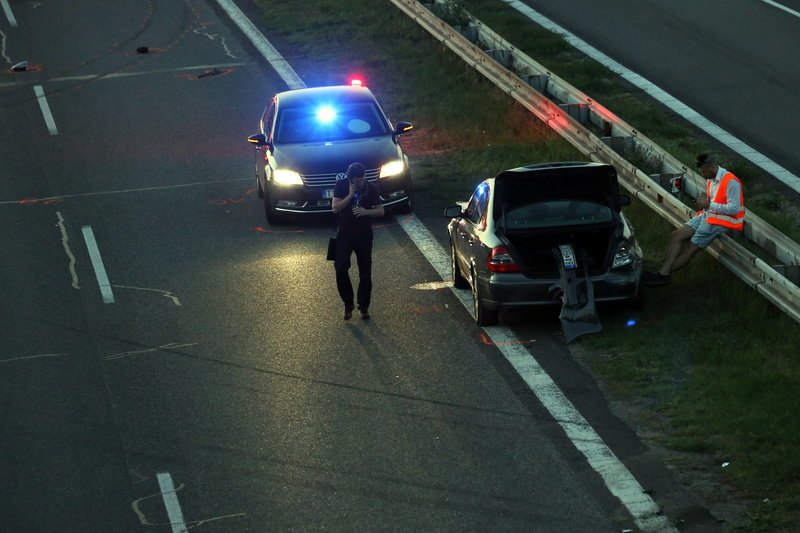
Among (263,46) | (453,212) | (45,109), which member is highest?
(453,212)

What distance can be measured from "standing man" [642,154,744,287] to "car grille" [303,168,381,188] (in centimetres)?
540

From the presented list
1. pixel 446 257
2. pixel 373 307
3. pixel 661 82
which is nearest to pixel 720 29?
pixel 661 82

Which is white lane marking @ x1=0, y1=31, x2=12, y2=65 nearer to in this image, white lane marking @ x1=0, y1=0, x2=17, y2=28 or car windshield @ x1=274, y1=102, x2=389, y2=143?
white lane marking @ x1=0, y1=0, x2=17, y2=28

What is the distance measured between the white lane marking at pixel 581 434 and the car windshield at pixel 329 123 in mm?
4291

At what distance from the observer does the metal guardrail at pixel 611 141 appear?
554 inches

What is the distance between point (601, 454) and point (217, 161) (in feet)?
43.1

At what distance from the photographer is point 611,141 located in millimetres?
18953

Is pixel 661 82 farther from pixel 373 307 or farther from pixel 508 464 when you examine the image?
pixel 508 464

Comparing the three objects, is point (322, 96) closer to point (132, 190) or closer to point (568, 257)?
point (132, 190)

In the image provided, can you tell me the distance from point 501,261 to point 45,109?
15.1 m

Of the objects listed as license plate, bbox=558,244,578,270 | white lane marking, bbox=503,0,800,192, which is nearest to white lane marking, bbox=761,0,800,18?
white lane marking, bbox=503,0,800,192

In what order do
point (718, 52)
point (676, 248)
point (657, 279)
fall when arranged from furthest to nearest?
point (718, 52) < point (676, 248) < point (657, 279)

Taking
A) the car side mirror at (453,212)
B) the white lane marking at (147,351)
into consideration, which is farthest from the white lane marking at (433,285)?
the white lane marking at (147,351)

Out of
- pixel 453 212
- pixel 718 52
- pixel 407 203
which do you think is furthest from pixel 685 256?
pixel 718 52
